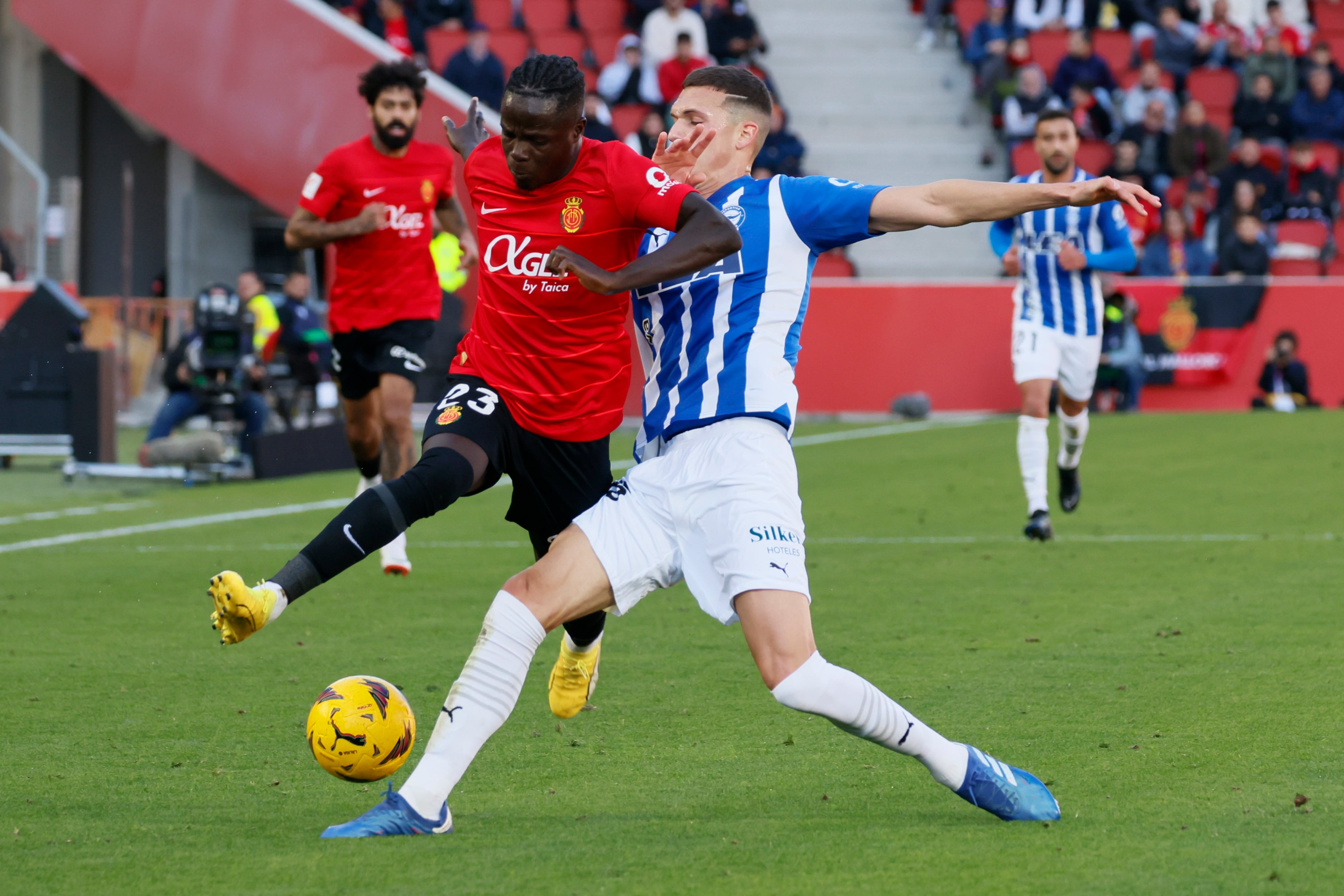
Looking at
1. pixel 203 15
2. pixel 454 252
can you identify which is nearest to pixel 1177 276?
pixel 454 252

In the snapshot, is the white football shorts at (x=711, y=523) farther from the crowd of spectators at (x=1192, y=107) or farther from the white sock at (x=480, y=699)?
the crowd of spectators at (x=1192, y=107)

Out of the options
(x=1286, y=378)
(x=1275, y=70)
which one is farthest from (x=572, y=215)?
(x=1275, y=70)

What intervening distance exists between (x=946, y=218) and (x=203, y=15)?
17.4 meters

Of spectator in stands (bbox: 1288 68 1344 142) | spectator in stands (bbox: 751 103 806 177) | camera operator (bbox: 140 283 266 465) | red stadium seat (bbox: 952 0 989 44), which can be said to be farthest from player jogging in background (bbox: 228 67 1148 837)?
red stadium seat (bbox: 952 0 989 44)

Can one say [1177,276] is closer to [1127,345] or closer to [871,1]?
[1127,345]

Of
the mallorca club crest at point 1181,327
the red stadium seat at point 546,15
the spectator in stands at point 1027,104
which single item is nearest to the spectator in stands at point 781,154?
the spectator in stands at point 1027,104

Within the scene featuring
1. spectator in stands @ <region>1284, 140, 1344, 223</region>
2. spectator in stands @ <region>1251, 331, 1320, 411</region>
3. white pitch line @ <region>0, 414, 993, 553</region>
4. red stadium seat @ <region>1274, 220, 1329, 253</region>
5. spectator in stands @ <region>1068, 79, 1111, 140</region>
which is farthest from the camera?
spectator in stands @ <region>1068, 79, 1111, 140</region>

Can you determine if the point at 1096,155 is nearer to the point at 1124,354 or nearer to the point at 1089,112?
the point at 1089,112

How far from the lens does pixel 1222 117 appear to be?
22031 millimetres

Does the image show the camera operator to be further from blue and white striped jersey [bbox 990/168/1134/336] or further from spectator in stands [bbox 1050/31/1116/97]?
spectator in stands [bbox 1050/31/1116/97]

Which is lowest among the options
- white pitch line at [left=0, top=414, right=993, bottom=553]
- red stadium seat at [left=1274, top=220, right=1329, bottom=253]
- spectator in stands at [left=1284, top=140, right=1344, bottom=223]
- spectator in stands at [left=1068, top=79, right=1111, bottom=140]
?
white pitch line at [left=0, top=414, right=993, bottom=553]

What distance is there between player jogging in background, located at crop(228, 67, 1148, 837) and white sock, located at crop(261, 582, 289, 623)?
456 mm

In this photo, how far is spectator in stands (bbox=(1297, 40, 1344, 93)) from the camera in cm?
2147

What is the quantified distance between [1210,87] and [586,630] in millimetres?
19211
